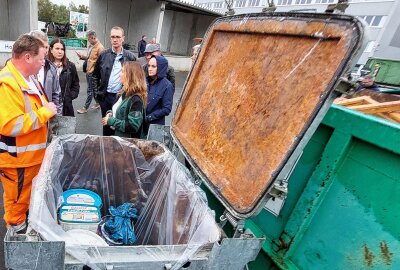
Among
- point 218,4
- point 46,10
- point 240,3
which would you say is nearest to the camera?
point 46,10

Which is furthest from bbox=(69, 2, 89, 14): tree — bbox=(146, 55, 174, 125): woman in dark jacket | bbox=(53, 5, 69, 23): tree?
bbox=(146, 55, 174, 125): woman in dark jacket

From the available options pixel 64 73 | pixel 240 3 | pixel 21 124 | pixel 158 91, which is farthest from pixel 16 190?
pixel 240 3

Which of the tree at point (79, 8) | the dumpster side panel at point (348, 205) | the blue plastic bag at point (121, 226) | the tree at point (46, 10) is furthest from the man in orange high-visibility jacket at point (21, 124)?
the tree at point (79, 8)

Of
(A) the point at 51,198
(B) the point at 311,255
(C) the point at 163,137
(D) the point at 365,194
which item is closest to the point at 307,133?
(D) the point at 365,194

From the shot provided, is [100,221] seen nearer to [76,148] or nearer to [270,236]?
[76,148]

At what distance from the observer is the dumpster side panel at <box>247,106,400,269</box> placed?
3.60 feet

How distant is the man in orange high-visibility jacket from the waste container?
0.97ft

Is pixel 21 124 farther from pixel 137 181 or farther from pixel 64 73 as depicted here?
pixel 64 73

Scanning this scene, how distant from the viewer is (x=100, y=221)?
1790 millimetres

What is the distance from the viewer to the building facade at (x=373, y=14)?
1493 cm

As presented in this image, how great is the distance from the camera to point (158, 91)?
124 inches

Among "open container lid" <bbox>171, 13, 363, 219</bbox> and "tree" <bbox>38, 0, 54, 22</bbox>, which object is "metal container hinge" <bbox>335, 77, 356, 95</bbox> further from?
"tree" <bbox>38, 0, 54, 22</bbox>

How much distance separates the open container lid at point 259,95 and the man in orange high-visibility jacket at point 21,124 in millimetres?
1053

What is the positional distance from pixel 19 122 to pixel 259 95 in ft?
5.12
